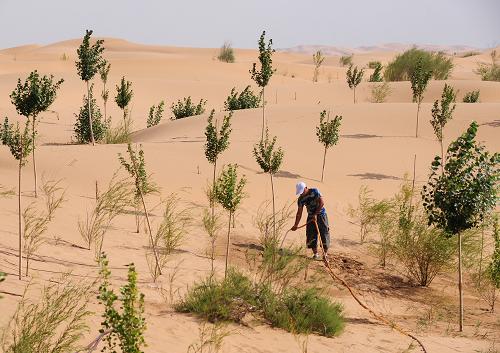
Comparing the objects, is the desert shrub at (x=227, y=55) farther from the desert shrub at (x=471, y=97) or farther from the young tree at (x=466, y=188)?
the young tree at (x=466, y=188)

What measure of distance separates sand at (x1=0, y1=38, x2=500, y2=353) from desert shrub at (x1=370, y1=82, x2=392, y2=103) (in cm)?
50

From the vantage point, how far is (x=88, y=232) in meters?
10.9

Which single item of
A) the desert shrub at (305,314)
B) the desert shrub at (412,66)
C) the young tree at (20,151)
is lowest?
the desert shrub at (305,314)

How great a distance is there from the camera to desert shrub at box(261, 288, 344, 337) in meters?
7.72

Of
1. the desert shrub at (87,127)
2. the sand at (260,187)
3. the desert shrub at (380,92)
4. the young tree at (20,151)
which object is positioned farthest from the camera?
the desert shrub at (380,92)

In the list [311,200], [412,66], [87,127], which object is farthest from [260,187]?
[412,66]

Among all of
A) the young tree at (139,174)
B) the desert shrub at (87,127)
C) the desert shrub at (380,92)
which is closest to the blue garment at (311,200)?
the young tree at (139,174)

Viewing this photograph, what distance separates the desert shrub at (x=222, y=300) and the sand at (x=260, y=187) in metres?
0.20

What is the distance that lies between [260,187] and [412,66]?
97.2 feet

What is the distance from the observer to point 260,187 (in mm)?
15961

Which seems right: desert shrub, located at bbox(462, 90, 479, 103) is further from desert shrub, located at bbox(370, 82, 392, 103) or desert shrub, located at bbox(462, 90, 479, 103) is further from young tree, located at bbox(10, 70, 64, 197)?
young tree, located at bbox(10, 70, 64, 197)

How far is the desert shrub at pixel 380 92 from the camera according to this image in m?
32.2

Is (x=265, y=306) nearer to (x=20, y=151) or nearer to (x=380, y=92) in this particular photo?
(x=20, y=151)

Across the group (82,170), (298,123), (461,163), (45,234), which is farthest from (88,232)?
(298,123)
